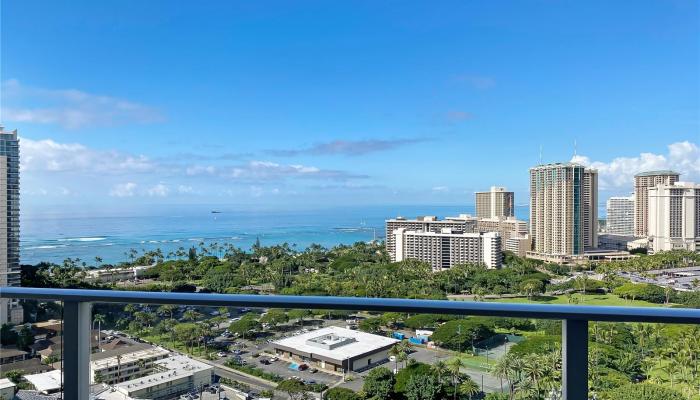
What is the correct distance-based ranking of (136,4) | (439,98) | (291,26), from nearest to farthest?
1. (136,4)
2. (291,26)
3. (439,98)

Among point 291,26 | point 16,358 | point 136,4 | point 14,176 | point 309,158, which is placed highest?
point 291,26

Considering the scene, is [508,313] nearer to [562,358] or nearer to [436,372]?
[562,358]

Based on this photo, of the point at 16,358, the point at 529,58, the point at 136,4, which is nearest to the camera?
the point at 16,358

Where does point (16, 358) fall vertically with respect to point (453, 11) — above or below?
below

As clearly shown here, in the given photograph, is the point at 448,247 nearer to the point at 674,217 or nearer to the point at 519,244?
the point at 519,244

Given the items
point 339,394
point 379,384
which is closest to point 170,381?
point 339,394

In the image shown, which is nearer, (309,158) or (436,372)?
(436,372)

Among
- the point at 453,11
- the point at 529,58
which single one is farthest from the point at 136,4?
the point at 529,58
